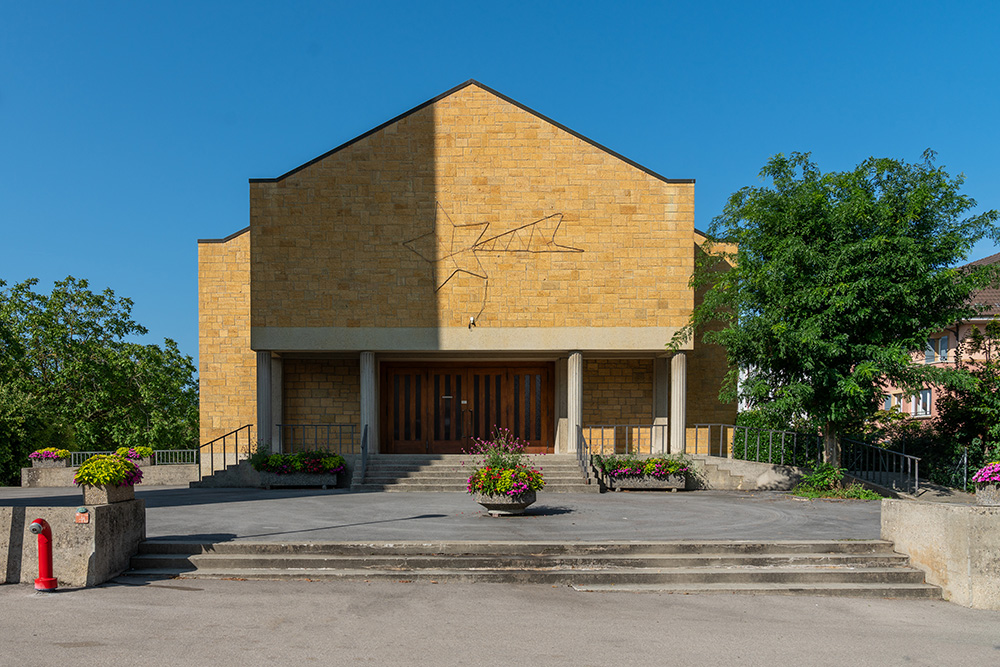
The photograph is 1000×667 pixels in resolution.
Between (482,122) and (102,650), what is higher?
(482,122)

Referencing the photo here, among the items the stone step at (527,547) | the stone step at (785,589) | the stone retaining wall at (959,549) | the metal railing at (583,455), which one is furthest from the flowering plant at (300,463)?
the stone retaining wall at (959,549)

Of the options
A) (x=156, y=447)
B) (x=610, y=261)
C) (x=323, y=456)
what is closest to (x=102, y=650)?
(x=323, y=456)

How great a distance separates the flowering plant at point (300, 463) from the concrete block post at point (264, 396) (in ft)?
4.46

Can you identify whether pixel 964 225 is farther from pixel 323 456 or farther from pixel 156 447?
pixel 156 447

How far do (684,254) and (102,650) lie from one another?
1653 cm

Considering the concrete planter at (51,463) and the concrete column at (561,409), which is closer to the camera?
the concrete column at (561,409)

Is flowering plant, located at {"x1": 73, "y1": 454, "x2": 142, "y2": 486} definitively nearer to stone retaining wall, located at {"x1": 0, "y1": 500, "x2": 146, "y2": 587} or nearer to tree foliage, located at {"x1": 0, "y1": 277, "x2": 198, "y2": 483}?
stone retaining wall, located at {"x1": 0, "y1": 500, "x2": 146, "y2": 587}

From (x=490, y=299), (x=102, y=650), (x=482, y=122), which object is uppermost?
(x=482, y=122)

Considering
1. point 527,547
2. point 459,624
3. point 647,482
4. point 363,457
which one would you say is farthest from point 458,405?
point 459,624

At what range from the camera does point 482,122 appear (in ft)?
65.7

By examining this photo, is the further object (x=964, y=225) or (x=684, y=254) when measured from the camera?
(x=684, y=254)

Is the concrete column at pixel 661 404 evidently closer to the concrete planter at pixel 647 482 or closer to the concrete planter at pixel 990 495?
the concrete planter at pixel 647 482

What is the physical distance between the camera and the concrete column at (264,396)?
781 inches

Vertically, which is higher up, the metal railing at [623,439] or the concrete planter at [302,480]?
the metal railing at [623,439]
